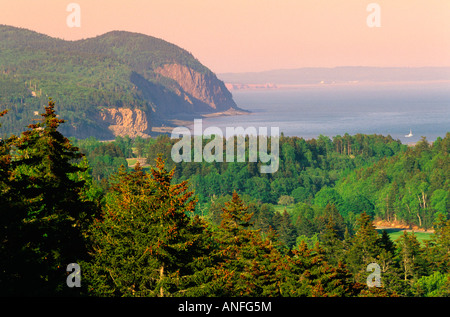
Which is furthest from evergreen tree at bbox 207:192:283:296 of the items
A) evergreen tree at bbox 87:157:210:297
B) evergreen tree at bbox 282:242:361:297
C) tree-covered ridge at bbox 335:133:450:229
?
tree-covered ridge at bbox 335:133:450:229

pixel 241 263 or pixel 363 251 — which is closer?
pixel 241 263

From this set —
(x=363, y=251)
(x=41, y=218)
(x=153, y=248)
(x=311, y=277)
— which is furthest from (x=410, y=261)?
(x=41, y=218)

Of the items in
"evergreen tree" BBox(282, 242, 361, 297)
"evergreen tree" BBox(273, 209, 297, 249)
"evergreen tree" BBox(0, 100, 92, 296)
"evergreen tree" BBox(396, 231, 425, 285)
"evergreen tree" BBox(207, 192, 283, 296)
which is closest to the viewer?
"evergreen tree" BBox(0, 100, 92, 296)

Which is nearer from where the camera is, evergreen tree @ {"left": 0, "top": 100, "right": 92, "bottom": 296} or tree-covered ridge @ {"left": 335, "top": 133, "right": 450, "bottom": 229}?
evergreen tree @ {"left": 0, "top": 100, "right": 92, "bottom": 296}

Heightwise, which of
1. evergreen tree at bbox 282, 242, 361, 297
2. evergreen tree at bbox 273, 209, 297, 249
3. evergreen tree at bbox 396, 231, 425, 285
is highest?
evergreen tree at bbox 282, 242, 361, 297

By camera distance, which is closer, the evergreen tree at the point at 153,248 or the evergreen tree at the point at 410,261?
the evergreen tree at the point at 153,248

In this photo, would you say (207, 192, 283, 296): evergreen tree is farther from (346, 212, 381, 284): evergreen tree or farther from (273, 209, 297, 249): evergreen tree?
(273, 209, 297, 249): evergreen tree

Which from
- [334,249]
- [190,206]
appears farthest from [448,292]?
[190,206]

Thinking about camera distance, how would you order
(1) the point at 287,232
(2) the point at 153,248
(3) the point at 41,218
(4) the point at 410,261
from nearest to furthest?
1. (2) the point at 153,248
2. (3) the point at 41,218
3. (4) the point at 410,261
4. (1) the point at 287,232

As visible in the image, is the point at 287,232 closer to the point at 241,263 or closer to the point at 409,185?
the point at 409,185

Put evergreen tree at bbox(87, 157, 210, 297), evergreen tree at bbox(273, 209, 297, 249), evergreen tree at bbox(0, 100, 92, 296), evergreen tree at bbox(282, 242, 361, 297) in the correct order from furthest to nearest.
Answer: evergreen tree at bbox(273, 209, 297, 249) → evergreen tree at bbox(282, 242, 361, 297) → evergreen tree at bbox(87, 157, 210, 297) → evergreen tree at bbox(0, 100, 92, 296)

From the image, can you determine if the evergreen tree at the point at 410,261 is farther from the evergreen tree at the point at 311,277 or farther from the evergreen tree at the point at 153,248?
the evergreen tree at the point at 153,248

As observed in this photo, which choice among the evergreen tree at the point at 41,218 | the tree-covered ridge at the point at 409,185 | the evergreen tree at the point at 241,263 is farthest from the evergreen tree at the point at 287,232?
the evergreen tree at the point at 41,218
